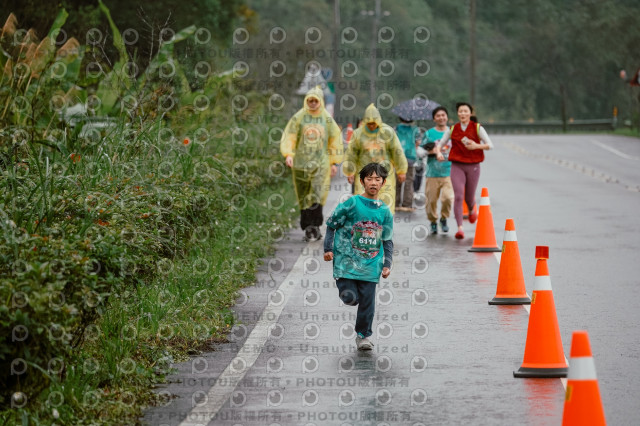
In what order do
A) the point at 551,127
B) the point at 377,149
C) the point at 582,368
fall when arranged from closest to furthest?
the point at 582,368, the point at 377,149, the point at 551,127

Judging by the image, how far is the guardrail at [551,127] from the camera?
65438mm

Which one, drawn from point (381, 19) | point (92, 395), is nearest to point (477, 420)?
point (92, 395)

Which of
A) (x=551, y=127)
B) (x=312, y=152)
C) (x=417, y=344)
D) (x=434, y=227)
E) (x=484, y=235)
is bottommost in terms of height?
(x=551, y=127)

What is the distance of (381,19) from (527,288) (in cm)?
7952

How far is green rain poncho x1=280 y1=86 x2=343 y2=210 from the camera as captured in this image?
53.2 feet

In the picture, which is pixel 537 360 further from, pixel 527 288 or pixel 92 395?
pixel 527 288

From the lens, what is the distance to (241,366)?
8594 mm

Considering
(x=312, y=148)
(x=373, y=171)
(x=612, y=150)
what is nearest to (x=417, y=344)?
(x=373, y=171)

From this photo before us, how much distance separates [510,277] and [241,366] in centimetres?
349

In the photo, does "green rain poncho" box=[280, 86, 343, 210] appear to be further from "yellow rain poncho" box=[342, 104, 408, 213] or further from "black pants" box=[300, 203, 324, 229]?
"yellow rain poncho" box=[342, 104, 408, 213]

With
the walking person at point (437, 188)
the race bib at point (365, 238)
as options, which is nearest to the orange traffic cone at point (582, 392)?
the race bib at point (365, 238)

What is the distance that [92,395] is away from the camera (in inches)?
290

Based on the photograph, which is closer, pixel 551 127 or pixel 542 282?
pixel 542 282

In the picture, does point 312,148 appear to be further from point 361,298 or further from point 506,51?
point 506,51
